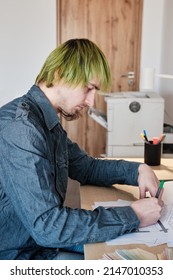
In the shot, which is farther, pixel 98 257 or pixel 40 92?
pixel 40 92

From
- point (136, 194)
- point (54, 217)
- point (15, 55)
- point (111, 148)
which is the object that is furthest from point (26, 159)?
point (15, 55)

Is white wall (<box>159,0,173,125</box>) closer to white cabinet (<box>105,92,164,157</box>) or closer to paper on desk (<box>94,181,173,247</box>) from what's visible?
white cabinet (<box>105,92,164,157</box>)

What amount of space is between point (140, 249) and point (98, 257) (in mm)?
106

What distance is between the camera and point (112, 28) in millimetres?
3684

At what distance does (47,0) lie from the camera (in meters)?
3.53

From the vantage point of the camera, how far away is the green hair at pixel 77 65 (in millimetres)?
1025

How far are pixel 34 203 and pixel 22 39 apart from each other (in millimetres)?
2957

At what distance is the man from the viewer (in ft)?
2.89

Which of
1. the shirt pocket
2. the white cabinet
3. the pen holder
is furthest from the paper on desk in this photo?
the white cabinet

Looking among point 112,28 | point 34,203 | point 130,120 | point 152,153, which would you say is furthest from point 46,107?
point 112,28

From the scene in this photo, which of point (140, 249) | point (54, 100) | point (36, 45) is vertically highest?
point (36, 45)

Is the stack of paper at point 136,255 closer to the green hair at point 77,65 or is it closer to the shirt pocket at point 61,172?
the shirt pocket at point 61,172

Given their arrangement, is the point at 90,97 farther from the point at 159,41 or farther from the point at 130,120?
the point at 159,41

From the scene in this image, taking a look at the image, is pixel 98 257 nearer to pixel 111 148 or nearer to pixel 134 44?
pixel 111 148
